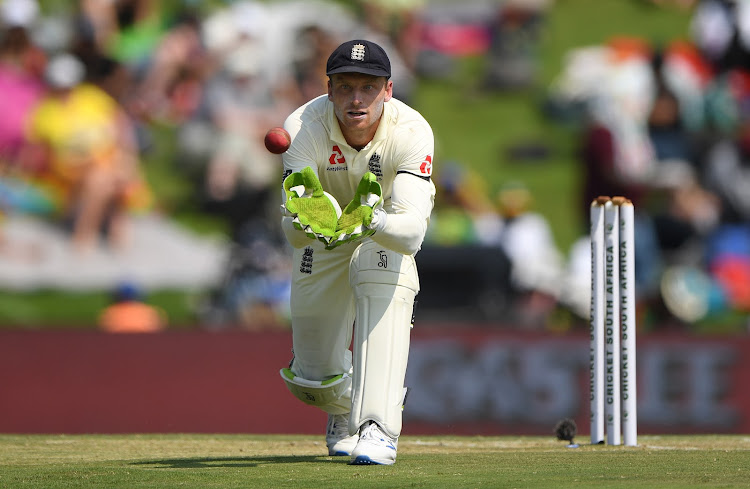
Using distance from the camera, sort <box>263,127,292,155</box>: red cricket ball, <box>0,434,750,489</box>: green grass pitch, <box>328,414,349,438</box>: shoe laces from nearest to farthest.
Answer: <box>0,434,750,489</box>: green grass pitch, <box>263,127,292,155</box>: red cricket ball, <box>328,414,349,438</box>: shoe laces

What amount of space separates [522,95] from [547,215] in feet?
6.01

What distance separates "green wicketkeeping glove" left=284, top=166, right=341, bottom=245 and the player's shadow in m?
1.12

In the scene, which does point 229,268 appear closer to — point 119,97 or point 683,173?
point 119,97

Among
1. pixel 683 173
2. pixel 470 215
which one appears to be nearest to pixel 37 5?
pixel 470 215

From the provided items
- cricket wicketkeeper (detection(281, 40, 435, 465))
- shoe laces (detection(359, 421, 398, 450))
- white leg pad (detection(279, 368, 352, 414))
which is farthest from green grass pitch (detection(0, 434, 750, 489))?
cricket wicketkeeper (detection(281, 40, 435, 465))

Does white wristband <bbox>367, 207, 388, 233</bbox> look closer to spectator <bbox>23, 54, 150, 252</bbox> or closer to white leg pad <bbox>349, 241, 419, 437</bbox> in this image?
white leg pad <bbox>349, 241, 419, 437</bbox>

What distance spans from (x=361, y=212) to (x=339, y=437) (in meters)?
1.48

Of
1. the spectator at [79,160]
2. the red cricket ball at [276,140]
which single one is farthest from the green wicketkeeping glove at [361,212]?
the spectator at [79,160]

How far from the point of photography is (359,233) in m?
5.15

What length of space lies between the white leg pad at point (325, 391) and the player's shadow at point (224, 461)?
0.26 metres

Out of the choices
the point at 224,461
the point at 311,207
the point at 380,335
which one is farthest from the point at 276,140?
the point at 224,461

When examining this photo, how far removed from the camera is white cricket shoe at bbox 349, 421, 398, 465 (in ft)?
17.4

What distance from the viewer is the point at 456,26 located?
48.0ft

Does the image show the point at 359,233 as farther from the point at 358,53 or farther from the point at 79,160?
the point at 79,160
